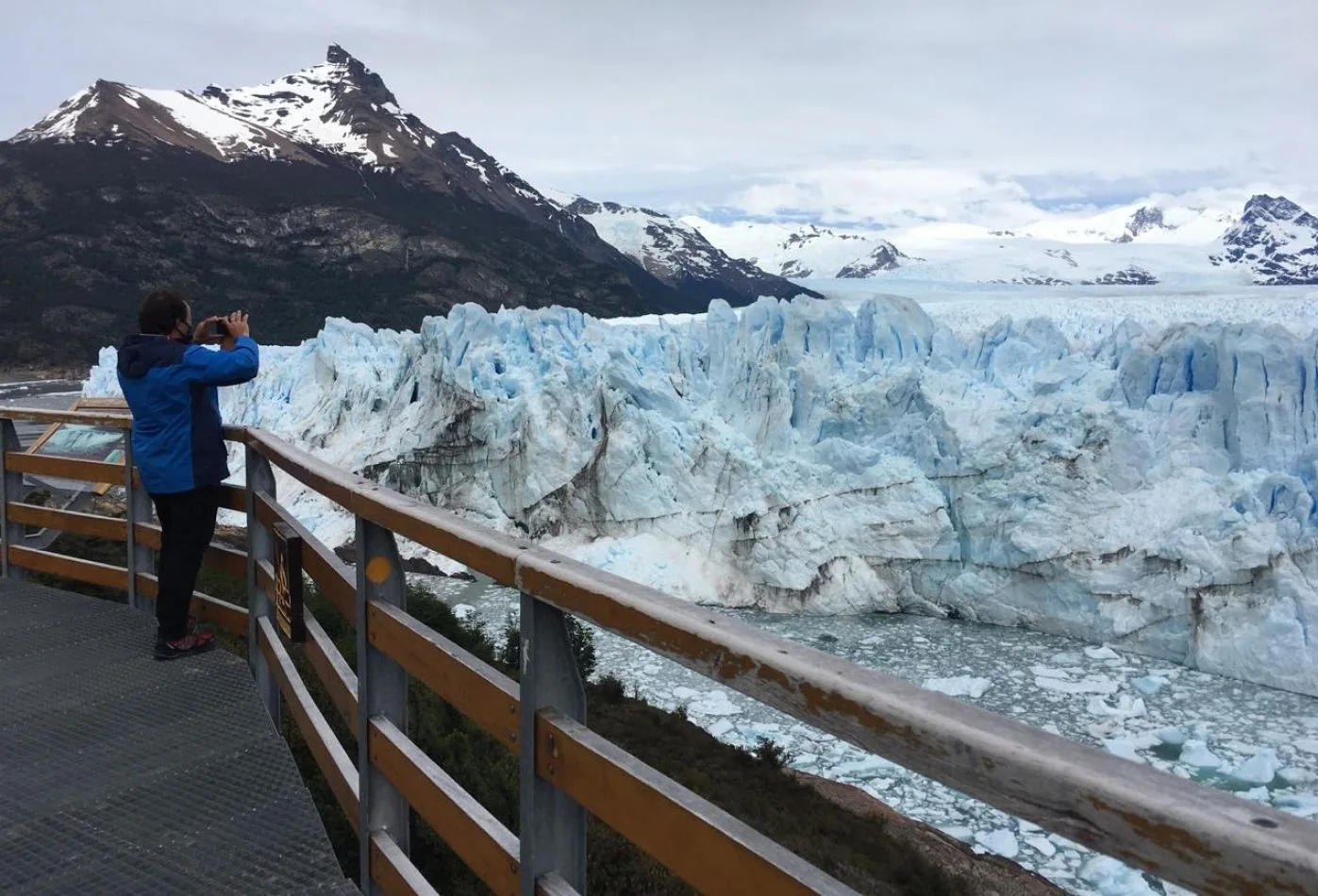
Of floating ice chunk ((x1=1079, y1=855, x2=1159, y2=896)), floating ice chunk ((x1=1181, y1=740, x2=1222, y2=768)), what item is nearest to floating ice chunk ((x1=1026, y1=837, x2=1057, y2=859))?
floating ice chunk ((x1=1079, y1=855, x2=1159, y2=896))

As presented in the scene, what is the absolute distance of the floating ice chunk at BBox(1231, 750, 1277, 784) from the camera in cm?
815

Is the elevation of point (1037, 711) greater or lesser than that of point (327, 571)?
lesser

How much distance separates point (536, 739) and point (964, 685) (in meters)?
10.1

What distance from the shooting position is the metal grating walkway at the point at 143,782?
1910 mm

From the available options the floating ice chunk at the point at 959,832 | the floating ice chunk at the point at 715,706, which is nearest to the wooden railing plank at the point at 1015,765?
Result: the floating ice chunk at the point at 959,832

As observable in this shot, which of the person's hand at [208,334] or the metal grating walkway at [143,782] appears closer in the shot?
the metal grating walkway at [143,782]

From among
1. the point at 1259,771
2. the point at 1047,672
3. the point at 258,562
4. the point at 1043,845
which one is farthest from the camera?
the point at 1047,672

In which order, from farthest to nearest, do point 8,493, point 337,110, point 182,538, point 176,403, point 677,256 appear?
point 677,256 → point 337,110 → point 8,493 → point 182,538 → point 176,403

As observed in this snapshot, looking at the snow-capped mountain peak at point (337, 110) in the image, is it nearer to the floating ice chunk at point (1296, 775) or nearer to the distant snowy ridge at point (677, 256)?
the distant snowy ridge at point (677, 256)

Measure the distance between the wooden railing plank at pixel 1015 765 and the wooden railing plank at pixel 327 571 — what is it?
0.99 m

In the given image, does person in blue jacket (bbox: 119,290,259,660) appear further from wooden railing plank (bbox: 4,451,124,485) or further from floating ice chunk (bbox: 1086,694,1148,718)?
floating ice chunk (bbox: 1086,694,1148,718)

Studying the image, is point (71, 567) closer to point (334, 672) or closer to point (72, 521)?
point (72, 521)

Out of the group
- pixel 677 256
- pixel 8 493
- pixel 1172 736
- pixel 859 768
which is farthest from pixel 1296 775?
pixel 677 256

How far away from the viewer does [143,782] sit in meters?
2.30
